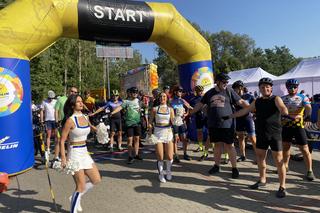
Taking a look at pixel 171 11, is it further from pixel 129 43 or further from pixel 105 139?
pixel 105 139

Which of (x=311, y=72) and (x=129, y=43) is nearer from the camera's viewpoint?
(x=129, y=43)

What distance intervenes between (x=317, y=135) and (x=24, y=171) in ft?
22.8

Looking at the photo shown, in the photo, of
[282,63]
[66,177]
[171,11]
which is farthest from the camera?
[282,63]

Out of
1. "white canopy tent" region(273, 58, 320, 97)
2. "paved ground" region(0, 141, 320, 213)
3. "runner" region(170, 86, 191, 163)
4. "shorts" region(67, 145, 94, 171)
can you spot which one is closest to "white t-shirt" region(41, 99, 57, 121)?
"paved ground" region(0, 141, 320, 213)

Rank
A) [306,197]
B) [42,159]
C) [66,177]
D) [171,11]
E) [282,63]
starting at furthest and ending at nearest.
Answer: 1. [282,63]
2. [171,11]
3. [42,159]
4. [66,177]
5. [306,197]

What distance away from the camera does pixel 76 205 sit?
14.8 ft

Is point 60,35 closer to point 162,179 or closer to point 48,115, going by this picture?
point 48,115

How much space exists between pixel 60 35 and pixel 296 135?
5982 millimetres

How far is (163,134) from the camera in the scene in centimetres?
633

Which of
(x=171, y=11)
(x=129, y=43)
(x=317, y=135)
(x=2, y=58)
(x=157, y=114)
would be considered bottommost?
(x=317, y=135)

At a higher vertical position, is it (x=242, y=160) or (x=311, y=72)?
(x=311, y=72)

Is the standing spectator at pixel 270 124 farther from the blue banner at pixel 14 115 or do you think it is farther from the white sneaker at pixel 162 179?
the blue banner at pixel 14 115

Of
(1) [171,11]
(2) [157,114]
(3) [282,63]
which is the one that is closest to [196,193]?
(2) [157,114]

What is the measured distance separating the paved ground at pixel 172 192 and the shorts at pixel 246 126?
77 cm
